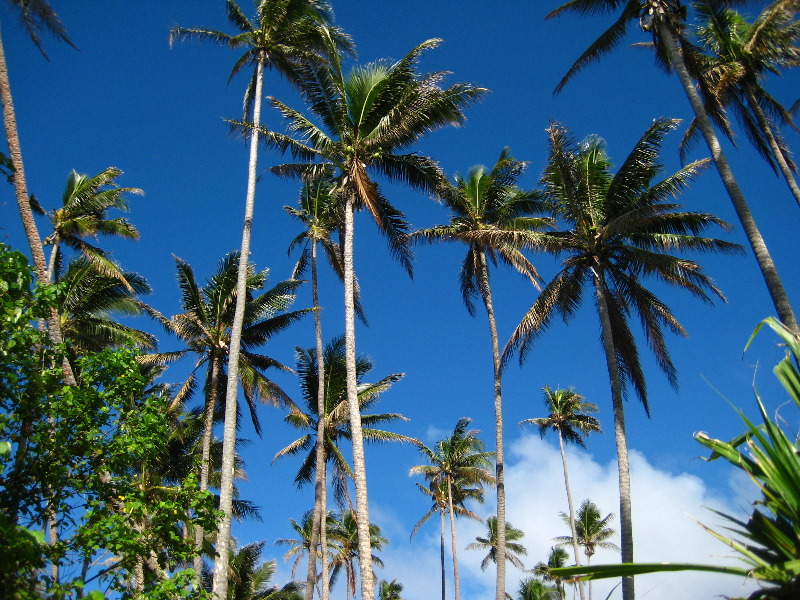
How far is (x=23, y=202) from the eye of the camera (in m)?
10.1

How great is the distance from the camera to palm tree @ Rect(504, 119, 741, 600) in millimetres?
15375

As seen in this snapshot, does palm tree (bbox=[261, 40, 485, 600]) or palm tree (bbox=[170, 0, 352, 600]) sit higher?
palm tree (bbox=[170, 0, 352, 600])

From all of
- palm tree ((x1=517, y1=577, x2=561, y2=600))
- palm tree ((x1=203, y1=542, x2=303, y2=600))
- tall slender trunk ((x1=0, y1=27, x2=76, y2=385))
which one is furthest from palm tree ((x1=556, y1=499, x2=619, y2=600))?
tall slender trunk ((x1=0, y1=27, x2=76, y2=385))

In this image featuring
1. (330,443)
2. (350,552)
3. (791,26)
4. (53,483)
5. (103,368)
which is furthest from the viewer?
(350,552)

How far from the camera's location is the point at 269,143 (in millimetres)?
16797

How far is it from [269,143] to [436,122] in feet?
14.6

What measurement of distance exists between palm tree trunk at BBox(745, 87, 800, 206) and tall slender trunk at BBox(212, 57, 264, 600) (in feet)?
41.5

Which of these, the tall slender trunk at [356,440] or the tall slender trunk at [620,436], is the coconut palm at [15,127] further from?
the tall slender trunk at [620,436]

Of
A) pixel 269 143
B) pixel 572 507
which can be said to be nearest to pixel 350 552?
pixel 572 507

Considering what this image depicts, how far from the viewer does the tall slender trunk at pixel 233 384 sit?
476 inches

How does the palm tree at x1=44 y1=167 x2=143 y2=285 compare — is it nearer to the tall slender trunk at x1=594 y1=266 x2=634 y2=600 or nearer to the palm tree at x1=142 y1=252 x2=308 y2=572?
the palm tree at x1=142 y1=252 x2=308 y2=572

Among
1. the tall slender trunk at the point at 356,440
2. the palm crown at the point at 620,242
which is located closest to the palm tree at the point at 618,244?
the palm crown at the point at 620,242

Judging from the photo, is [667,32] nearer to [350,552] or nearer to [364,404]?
[364,404]

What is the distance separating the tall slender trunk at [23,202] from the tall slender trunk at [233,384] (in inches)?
159
